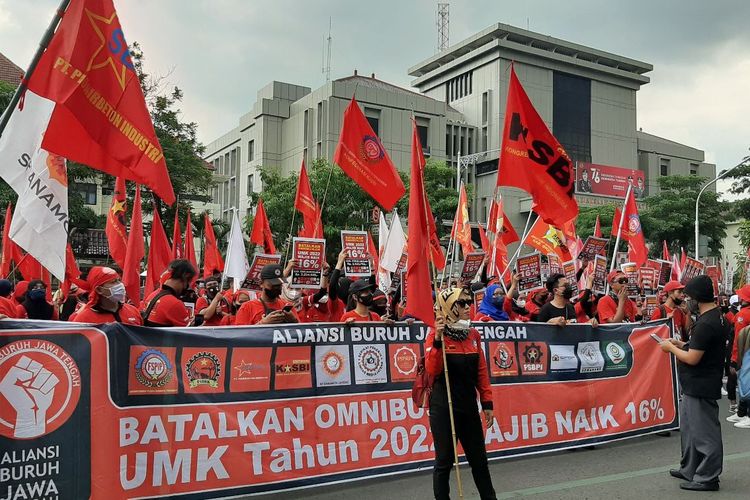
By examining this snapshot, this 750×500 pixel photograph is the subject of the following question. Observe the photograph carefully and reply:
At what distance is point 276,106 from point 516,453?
55.3 metres

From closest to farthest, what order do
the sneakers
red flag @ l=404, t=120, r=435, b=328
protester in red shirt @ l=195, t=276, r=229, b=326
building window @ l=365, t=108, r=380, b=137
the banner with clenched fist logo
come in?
1. the banner with clenched fist logo
2. red flag @ l=404, t=120, r=435, b=328
3. protester in red shirt @ l=195, t=276, r=229, b=326
4. the sneakers
5. building window @ l=365, t=108, r=380, b=137

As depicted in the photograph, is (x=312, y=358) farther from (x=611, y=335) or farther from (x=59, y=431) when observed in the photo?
(x=611, y=335)

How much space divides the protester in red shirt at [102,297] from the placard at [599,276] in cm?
597

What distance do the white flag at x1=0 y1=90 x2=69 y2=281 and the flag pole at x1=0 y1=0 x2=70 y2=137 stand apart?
0.17 meters

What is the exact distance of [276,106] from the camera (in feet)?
194

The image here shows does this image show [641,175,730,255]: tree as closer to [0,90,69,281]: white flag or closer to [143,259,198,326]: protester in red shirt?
[143,259,198,326]: protester in red shirt

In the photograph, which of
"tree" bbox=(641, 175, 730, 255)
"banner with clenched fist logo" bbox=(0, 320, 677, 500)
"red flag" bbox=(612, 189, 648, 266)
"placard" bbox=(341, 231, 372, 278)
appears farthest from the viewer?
"tree" bbox=(641, 175, 730, 255)

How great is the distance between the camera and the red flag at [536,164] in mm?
8461

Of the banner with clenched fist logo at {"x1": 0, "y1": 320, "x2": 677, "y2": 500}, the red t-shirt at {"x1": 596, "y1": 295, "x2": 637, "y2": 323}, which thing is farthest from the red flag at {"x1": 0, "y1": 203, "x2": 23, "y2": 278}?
the red t-shirt at {"x1": 596, "y1": 295, "x2": 637, "y2": 323}

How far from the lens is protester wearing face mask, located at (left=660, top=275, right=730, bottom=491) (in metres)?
5.66

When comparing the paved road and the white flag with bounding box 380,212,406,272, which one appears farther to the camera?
the white flag with bounding box 380,212,406,272

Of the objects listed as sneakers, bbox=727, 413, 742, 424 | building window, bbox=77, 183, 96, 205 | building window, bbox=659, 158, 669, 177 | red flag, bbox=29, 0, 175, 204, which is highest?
building window, bbox=659, 158, 669, 177

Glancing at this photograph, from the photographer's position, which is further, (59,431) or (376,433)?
(376,433)

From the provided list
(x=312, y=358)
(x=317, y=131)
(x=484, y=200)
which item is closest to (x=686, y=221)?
(x=484, y=200)
